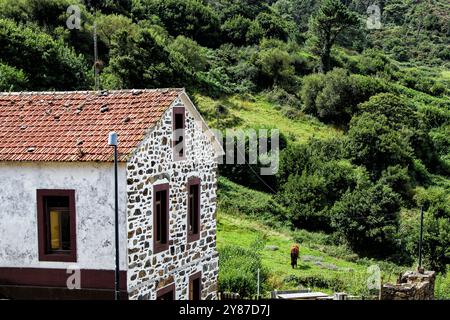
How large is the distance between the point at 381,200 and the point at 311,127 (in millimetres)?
19251

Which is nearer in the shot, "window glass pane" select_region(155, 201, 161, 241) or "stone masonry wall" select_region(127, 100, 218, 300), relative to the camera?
"stone masonry wall" select_region(127, 100, 218, 300)

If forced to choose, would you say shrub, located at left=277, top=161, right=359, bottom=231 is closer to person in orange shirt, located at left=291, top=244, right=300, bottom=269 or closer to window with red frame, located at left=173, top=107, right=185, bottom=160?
→ person in orange shirt, located at left=291, top=244, right=300, bottom=269

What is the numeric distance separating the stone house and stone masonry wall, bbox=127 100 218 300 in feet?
0.14

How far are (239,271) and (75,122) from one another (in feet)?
35.8

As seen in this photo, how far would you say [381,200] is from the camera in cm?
3700

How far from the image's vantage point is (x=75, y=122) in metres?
15.5

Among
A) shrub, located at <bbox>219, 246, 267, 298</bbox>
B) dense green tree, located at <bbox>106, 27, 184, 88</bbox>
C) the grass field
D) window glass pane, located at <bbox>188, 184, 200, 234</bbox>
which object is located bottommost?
shrub, located at <bbox>219, 246, 267, 298</bbox>

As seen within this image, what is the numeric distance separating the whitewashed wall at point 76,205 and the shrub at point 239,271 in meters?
10.0

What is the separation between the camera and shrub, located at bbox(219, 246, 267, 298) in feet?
76.9

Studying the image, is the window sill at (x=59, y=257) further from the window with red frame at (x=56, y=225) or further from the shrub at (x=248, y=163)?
the shrub at (x=248, y=163)

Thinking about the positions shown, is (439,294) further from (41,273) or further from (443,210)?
(41,273)

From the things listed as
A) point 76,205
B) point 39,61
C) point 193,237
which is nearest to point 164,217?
point 193,237

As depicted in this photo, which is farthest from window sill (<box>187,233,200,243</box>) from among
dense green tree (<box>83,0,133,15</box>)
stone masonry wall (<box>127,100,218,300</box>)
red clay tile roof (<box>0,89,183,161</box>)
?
dense green tree (<box>83,0,133,15</box>)

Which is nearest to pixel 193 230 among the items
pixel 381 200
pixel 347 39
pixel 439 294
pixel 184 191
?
pixel 184 191
